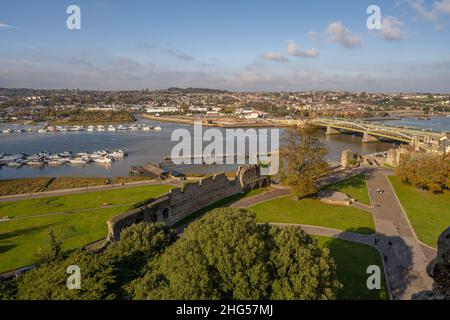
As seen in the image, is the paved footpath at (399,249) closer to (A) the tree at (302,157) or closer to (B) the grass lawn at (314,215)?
(B) the grass lawn at (314,215)

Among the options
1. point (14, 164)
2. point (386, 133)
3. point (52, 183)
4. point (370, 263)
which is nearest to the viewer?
point (370, 263)

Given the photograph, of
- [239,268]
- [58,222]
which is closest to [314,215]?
[239,268]

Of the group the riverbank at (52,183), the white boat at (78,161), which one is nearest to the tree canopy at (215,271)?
the riverbank at (52,183)

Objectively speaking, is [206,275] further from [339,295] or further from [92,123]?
[92,123]

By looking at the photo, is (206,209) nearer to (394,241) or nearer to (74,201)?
(74,201)

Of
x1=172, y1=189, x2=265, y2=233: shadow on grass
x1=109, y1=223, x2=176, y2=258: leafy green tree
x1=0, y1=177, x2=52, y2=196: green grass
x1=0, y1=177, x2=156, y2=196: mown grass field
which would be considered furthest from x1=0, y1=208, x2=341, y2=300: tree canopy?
x1=0, y1=177, x2=52, y2=196: green grass

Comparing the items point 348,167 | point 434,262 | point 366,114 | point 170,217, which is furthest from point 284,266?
point 366,114
